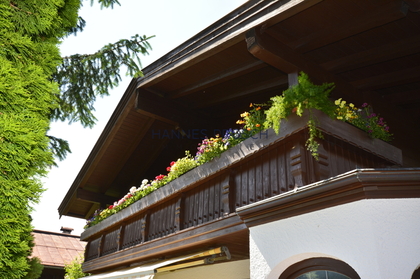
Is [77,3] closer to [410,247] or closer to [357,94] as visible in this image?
[410,247]

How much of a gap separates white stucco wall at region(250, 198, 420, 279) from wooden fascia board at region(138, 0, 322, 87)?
10.0ft

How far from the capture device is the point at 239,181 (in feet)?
21.5

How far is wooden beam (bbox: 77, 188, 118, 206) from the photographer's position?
14.0m

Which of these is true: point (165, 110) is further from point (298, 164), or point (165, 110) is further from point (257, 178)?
point (298, 164)

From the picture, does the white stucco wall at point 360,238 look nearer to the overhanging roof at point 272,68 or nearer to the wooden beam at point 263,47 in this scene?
the wooden beam at point 263,47

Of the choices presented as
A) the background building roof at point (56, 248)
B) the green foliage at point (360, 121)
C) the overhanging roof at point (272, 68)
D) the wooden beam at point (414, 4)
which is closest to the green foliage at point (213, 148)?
the overhanging roof at point (272, 68)

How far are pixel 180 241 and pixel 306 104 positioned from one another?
383 cm

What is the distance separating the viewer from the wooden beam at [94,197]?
14.0 m

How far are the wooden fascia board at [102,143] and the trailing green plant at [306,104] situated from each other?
5531 millimetres

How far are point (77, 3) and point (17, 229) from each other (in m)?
2.45

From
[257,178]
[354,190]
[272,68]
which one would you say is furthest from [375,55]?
[354,190]

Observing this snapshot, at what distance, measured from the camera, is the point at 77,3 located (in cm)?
404

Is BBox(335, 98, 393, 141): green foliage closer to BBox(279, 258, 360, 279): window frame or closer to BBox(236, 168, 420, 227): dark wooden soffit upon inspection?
BBox(236, 168, 420, 227): dark wooden soffit

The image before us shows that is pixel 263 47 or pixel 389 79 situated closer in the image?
pixel 263 47
